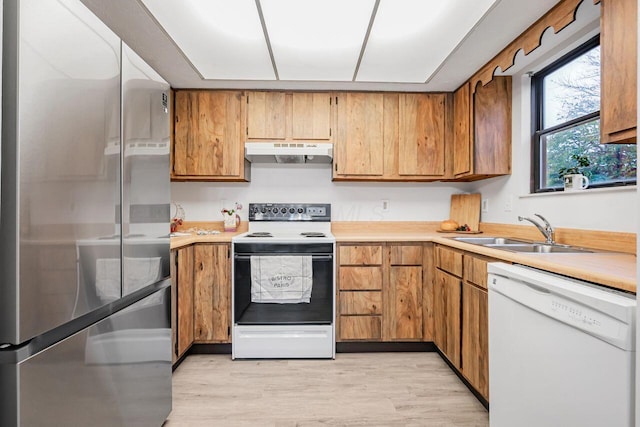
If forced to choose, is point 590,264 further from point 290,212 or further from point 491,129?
point 290,212

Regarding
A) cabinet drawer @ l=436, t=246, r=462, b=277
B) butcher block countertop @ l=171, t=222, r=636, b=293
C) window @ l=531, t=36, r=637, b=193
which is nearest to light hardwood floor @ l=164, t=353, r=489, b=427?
cabinet drawer @ l=436, t=246, r=462, b=277

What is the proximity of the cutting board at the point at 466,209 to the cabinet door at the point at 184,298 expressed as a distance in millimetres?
2347

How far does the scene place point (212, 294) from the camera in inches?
98.6

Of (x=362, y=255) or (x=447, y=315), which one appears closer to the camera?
(x=447, y=315)

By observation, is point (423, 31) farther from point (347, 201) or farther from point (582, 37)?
point (347, 201)

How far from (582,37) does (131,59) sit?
93.7 inches

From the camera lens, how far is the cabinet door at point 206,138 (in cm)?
282

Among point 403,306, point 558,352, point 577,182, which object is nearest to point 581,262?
point 558,352

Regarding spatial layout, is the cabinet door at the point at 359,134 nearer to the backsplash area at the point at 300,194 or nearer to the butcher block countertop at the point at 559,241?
the backsplash area at the point at 300,194

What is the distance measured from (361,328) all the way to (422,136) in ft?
5.59

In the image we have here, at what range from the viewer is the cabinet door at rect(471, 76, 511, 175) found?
2.54 m

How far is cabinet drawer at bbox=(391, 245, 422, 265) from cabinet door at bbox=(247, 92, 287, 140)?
4.50 feet

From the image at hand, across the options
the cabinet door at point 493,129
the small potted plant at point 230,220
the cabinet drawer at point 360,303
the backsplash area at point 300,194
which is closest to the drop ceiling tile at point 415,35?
the cabinet door at point 493,129

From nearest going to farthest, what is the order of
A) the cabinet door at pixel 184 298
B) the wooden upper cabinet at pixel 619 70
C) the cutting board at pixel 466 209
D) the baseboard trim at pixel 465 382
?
1. the wooden upper cabinet at pixel 619 70
2. the baseboard trim at pixel 465 382
3. the cabinet door at pixel 184 298
4. the cutting board at pixel 466 209
